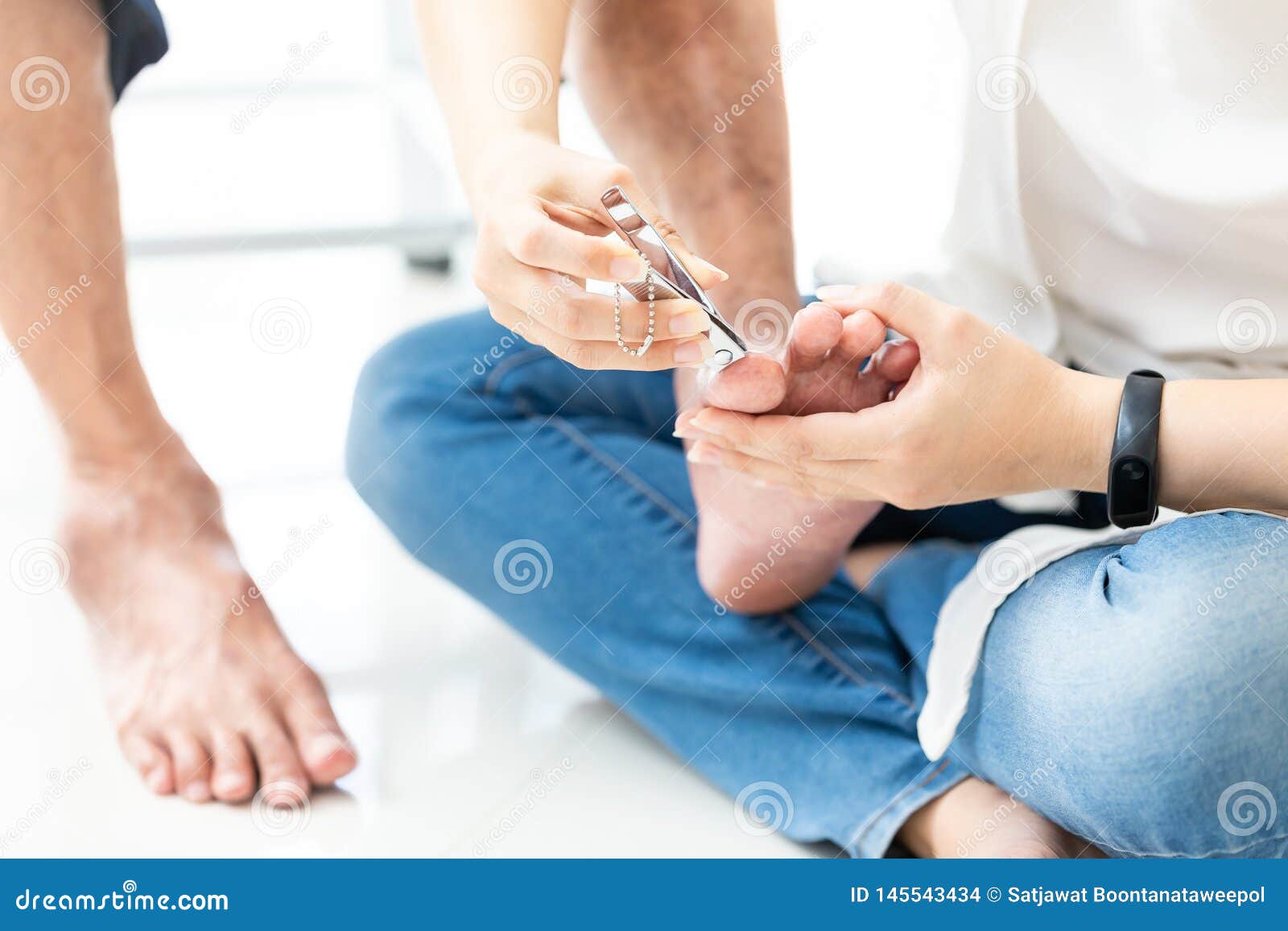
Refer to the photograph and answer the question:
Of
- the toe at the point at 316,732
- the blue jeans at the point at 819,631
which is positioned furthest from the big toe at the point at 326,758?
the blue jeans at the point at 819,631

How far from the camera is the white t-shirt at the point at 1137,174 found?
2.08ft

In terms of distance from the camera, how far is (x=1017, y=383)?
601 millimetres

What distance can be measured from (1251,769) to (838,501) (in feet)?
0.92

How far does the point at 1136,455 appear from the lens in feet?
1.94

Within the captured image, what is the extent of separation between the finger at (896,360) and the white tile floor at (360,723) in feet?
1.00

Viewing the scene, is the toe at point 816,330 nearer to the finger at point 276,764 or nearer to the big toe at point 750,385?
the big toe at point 750,385

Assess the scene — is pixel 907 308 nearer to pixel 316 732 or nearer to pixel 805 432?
pixel 805 432

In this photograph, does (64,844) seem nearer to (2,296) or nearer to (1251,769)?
(2,296)

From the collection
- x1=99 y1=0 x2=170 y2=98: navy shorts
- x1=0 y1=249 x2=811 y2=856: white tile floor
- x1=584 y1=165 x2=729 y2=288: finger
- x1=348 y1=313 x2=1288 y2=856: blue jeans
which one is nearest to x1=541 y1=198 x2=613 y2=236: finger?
x1=584 y1=165 x2=729 y2=288: finger

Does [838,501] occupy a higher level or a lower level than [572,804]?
higher

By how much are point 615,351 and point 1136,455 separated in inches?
11.2

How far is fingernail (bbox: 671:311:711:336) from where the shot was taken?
0.56 meters

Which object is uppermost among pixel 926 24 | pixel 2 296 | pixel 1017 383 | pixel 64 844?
pixel 926 24
